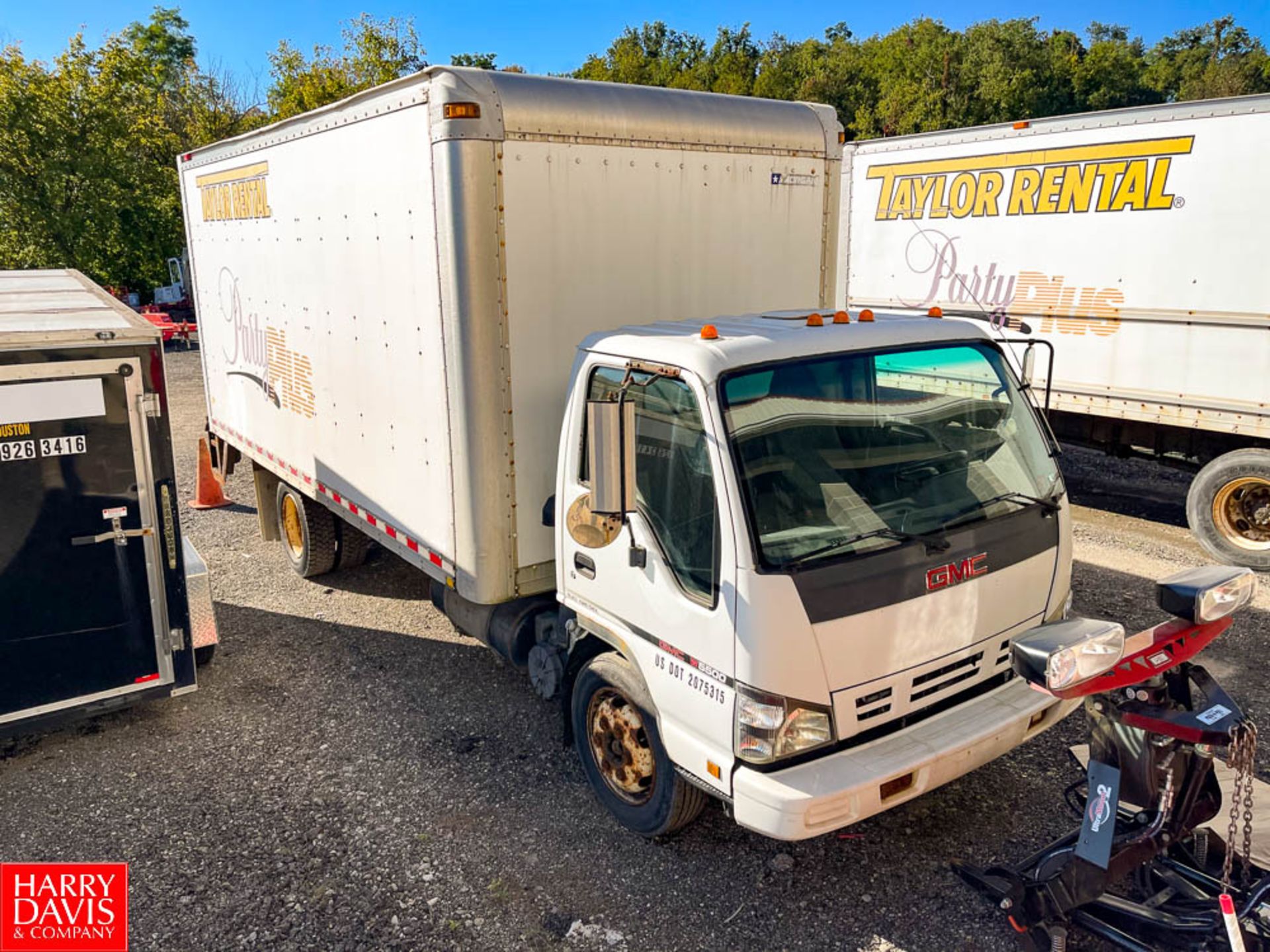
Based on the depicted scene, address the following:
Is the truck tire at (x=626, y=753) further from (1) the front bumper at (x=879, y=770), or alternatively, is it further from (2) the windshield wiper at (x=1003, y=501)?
(2) the windshield wiper at (x=1003, y=501)

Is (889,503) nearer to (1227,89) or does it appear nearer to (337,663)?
(337,663)

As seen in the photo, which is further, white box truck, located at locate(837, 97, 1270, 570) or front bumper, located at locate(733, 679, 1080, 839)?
white box truck, located at locate(837, 97, 1270, 570)

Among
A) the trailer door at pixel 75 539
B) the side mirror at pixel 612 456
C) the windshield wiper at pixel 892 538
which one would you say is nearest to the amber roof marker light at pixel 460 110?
the side mirror at pixel 612 456

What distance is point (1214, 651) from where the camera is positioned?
626 cm

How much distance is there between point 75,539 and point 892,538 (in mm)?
4174

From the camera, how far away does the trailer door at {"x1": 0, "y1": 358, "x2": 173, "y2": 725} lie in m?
4.77

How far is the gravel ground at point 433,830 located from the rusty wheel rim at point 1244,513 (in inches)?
58.2

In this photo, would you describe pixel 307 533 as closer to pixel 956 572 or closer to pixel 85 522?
pixel 85 522

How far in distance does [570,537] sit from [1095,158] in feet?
22.4

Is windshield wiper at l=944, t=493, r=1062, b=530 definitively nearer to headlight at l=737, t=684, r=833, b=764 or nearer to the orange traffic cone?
headlight at l=737, t=684, r=833, b=764

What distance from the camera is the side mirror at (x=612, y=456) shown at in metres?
3.52

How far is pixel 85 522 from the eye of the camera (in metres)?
5.00

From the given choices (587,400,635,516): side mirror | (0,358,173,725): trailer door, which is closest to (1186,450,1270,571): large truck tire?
(587,400,635,516): side mirror

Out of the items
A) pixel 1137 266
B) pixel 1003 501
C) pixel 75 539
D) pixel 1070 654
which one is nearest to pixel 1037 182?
pixel 1137 266
